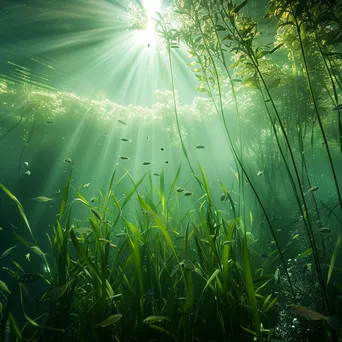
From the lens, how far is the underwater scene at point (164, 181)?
1.79m

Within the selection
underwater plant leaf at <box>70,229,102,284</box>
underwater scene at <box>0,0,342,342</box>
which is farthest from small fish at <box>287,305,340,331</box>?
underwater plant leaf at <box>70,229,102,284</box>

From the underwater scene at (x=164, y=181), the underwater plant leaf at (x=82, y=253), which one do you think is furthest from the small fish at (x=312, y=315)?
the underwater plant leaf at (x=82, y=253)

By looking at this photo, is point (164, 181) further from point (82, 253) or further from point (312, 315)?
point (312, 315)

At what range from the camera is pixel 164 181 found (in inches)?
269

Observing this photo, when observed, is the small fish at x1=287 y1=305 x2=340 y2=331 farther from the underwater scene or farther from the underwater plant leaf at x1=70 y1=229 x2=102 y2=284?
the underwater plant leaf at x1=70 y1=229 x2=102 y2=284

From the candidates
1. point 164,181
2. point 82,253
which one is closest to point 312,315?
point 82,253

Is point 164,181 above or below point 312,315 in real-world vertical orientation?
above

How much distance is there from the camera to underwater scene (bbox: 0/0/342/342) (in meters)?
1.79

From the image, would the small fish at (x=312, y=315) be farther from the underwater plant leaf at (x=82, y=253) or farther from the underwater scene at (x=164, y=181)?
the underwater plant leaf at (x=82, y=253)

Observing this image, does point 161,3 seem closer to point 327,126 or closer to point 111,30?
point 111,30

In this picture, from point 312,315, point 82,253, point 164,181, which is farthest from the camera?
point 164,181

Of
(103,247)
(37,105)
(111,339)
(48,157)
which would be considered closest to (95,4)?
(37,105)

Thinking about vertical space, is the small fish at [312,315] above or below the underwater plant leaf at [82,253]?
below

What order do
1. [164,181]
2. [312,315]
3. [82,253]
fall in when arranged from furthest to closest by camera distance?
1. [164,181]
2. [82,253]
3. [312,315]
